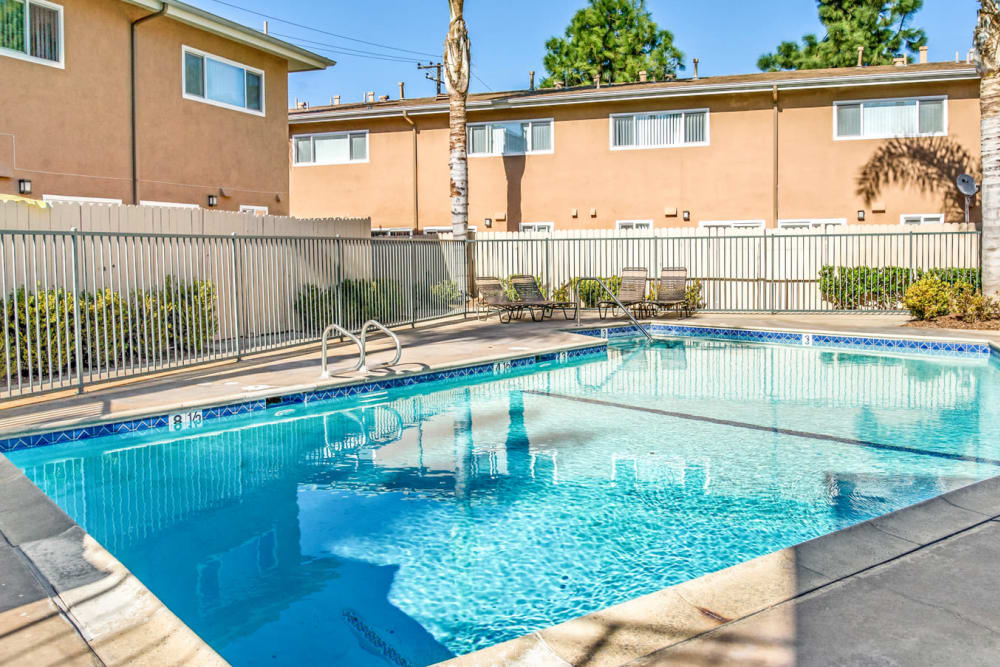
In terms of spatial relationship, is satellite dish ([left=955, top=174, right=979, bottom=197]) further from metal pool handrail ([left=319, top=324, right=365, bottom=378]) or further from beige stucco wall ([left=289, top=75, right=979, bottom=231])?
metal pool handrail ([left=319, top=324, right=365, bottom=378])

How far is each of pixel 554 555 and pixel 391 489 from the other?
176cm

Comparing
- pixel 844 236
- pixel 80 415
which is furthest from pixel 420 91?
pixel 80 415

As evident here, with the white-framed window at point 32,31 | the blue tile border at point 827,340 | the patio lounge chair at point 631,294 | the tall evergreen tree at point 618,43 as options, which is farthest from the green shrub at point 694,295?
the tall evergreen tree at point 618,43

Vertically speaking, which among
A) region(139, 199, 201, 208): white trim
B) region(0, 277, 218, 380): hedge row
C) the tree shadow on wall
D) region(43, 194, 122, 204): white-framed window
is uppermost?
the tree shadow on wall

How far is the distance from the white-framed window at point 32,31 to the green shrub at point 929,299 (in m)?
15.2

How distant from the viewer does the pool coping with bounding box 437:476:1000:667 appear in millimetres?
2893

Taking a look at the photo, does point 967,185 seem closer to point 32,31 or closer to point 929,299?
point 929,299

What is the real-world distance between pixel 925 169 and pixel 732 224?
4.50m

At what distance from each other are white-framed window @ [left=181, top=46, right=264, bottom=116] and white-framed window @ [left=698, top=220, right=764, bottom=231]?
1092cm

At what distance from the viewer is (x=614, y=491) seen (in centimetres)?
592

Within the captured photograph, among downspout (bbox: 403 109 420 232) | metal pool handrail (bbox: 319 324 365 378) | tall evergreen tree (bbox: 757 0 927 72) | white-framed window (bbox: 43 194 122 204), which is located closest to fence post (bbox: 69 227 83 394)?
metal pool handrail (bbox: 319 324 365 378)

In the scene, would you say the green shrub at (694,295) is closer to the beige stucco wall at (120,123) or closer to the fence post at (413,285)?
the fence post at (413,285)

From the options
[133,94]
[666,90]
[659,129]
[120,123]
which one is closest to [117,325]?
[120,123]

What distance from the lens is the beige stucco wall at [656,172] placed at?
1892 centimetres
